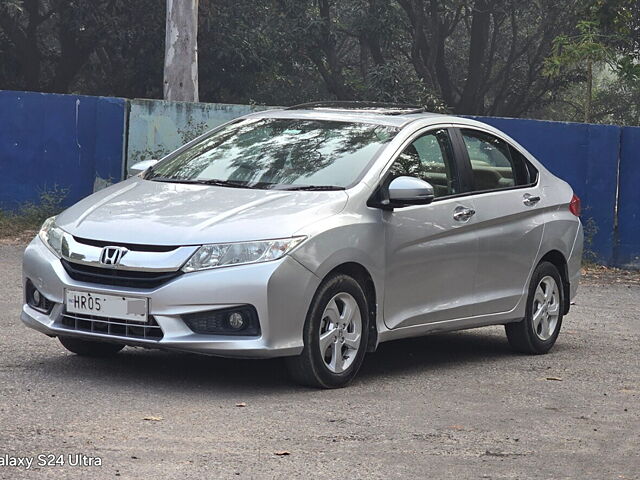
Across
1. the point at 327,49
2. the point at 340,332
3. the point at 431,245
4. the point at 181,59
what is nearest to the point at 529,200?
the point at 431,245

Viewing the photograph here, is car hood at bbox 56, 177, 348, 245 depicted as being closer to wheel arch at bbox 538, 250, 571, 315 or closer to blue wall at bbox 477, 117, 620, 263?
wheel arch at bbox 538, 250, 571, 315

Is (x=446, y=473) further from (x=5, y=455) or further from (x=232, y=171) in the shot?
(x=232, y=171)

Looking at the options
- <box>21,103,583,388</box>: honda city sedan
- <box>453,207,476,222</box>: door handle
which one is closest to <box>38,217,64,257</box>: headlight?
<box>21,103,583,388</box>: honda city sedan

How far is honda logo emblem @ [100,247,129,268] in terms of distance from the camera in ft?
23.5

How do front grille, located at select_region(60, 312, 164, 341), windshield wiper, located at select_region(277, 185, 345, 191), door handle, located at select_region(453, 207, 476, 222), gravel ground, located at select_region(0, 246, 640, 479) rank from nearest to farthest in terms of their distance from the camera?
gravel ground, located at select_region(0, 246, 640, 479), front grille, located at select_region(60, 312, 164, 341), windshield wiper, located at select_region(277, 185, 345, 191), door handle, located at select_region(453, 207, 476, 222)

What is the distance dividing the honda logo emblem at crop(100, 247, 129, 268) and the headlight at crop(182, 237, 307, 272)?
0.36 m

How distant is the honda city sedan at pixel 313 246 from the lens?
7113 millimetres

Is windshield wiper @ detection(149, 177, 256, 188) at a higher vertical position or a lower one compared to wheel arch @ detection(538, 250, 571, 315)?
higher

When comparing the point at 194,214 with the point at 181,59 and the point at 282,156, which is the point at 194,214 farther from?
the point at 181,59

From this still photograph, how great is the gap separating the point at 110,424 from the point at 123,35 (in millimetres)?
24023

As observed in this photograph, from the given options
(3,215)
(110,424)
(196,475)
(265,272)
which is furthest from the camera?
(3,215)

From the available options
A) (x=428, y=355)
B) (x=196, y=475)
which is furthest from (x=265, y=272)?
(x=428, y=355)

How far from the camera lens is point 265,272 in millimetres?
7070

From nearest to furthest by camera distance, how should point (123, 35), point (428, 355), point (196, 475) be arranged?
point (196, 475), point (428, 355), point (123, 35)
